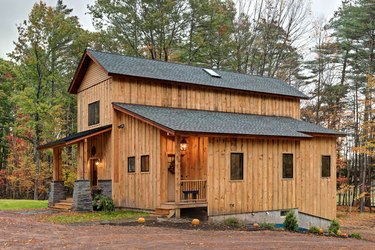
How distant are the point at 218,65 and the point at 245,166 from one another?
21024 millimetres

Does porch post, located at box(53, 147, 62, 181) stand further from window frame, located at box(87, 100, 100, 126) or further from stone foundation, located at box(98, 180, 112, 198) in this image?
stone foundation, located at box(98, 180, 112, 198)

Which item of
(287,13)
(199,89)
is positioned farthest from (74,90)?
(287,13)

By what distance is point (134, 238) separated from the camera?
11.3 metres

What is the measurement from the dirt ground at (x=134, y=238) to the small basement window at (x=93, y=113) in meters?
7.36

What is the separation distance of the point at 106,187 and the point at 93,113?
405 cm

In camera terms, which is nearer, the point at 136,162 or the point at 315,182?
the point at 136,162

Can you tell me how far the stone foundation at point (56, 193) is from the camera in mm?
20703

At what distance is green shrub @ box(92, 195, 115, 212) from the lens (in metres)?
18.0

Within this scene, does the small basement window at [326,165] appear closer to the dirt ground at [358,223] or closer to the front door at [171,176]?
the dirt ground at [358,223]

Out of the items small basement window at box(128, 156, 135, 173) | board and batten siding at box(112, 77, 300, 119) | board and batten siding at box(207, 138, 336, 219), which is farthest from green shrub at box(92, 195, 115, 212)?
board and batten siding at box(207, 138, 336, 219)

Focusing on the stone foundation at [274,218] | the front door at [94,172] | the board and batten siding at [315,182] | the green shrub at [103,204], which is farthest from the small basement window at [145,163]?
the board and batten siding at [315,182]

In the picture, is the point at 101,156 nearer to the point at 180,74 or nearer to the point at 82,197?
the point at 82,197

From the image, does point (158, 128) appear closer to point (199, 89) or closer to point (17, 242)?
point (199, 89)

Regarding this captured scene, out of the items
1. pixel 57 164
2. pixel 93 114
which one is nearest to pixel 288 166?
pixel 93 114
